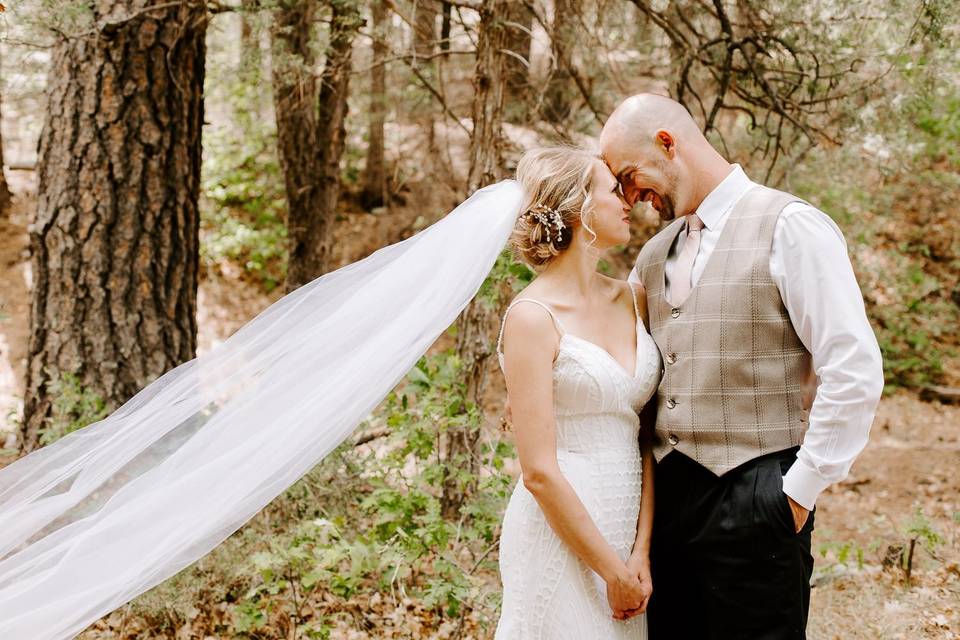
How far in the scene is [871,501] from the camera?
801 centimetres

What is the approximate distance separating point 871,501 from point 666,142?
650cm

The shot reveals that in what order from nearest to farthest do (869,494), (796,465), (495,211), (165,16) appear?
(796,465)
(495,211)
(165,16)
(869,494)

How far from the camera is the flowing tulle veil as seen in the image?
107 inches

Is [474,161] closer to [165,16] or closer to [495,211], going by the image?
[495,211]

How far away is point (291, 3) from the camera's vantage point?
18.1 ft

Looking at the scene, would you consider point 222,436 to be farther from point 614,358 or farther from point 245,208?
point 245,208

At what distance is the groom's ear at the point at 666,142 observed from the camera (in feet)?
9.01

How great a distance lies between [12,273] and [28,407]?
6.82 metres

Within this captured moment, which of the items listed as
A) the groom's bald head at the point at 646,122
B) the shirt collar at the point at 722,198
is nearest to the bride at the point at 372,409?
the groom's bald head at the point at 646,122

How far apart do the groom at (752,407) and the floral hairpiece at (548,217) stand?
1.39ft

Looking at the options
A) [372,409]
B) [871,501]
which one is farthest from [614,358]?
[871,501]

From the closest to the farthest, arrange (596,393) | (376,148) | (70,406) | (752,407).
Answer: (752,407) → (596,393) → (70,406) → (376,148)

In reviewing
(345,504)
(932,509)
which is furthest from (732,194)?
(932,509)

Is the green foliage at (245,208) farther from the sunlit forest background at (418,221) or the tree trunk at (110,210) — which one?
the tree trunk at (110,210)
